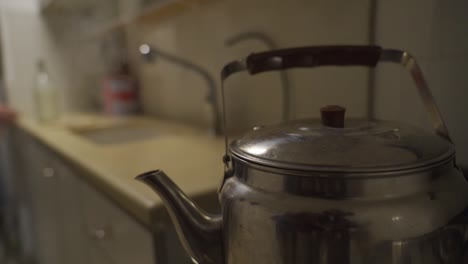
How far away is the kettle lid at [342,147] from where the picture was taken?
0.29 metres

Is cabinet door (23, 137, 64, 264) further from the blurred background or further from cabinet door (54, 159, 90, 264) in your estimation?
the blurred background

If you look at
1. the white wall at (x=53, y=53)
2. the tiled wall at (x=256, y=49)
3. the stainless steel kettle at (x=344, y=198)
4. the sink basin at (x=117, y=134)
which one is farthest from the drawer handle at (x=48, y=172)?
the stainless steel kettle at (x=344, y=198)

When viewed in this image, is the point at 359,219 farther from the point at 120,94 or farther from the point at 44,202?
the point at 120,94

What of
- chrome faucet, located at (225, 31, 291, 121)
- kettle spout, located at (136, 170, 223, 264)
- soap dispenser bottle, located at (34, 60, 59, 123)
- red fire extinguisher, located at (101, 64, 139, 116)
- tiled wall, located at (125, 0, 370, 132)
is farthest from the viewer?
red fire extinguisher, located at (101, 64, 139, 116)

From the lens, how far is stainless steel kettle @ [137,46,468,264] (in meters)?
0.28

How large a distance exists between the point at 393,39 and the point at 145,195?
18.5 inches

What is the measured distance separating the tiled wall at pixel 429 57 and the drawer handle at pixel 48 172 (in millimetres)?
976

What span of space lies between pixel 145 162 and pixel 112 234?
16 cm

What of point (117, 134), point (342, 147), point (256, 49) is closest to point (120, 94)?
point (117, 134)

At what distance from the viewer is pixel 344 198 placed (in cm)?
28

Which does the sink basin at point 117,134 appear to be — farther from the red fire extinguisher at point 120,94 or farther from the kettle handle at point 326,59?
the kettle handle at point 326,59

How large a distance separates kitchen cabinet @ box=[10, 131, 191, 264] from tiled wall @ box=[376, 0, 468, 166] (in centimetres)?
42

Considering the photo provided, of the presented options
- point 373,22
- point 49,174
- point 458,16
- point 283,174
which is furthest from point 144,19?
point 283,174

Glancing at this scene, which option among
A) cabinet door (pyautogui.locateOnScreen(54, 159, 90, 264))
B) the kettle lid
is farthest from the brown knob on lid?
cabinet door (pyautogui.locateOnScreen(54, 159, 90, 264))
